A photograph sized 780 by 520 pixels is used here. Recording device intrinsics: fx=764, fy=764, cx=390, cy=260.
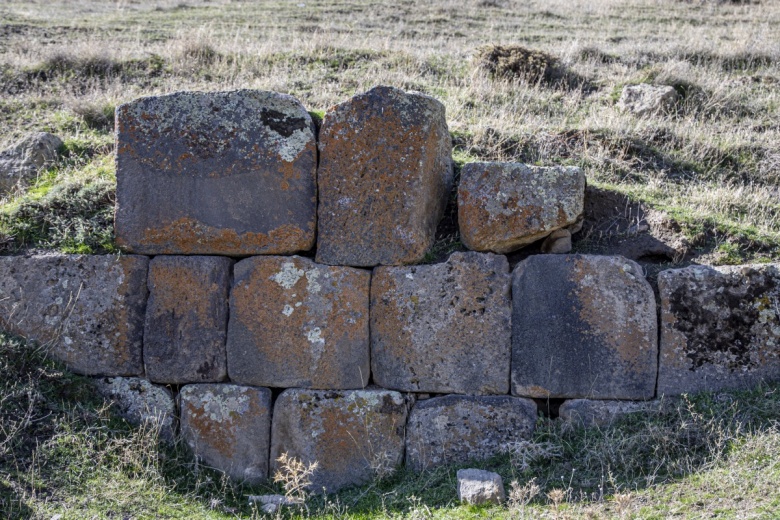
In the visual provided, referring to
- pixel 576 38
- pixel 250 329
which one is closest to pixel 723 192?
pixel 250 329

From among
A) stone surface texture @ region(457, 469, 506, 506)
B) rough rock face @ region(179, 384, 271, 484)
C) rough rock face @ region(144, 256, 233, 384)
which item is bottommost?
rough rock face @ region(179, 384, 271, 484)

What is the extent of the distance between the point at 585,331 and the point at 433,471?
4.52ft

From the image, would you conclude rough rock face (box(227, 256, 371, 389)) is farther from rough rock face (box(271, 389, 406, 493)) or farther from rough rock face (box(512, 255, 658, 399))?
rough rock face (box(512, 255, 658, 399))

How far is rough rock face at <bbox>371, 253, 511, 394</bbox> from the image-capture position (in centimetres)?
520

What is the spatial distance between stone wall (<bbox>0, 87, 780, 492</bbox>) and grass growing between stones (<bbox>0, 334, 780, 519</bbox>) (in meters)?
0.19

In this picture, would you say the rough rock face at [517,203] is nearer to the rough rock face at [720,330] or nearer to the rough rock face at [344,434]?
the rough rock face at [720,330]

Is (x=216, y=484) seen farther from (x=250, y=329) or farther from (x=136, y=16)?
(x=136, y=16)

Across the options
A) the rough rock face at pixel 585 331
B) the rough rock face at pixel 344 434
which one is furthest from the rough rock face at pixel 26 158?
the rough rock face at pixel 585 331

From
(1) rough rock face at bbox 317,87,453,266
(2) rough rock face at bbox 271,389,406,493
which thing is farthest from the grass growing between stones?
(1) rough rock face at bbox 317,87,453,266

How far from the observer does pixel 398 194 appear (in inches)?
210

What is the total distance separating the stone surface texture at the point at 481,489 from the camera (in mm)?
4391

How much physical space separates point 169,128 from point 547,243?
2862 mm

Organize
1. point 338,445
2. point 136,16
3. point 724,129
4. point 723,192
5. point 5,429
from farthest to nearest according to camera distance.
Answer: point 136,16 < point 724,129 < point 723,192 < point 338,445 < point 5,429

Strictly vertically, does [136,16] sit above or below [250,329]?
above
